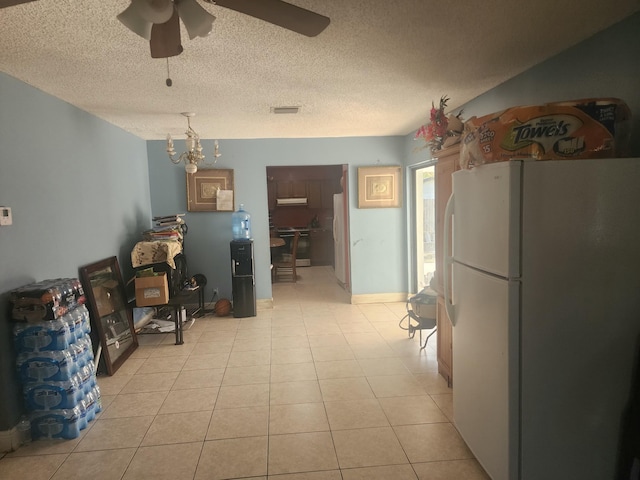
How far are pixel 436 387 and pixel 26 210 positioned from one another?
3116mm

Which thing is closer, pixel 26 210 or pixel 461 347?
pixel 461 347

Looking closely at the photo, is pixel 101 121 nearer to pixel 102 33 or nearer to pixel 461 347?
pixel 102 33

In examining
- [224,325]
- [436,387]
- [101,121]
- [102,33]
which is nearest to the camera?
[102,33]

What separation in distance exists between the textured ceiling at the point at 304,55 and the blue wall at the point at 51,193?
0.67 ft

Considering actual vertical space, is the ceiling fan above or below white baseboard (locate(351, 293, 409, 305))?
above

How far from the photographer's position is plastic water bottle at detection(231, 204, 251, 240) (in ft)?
16.1

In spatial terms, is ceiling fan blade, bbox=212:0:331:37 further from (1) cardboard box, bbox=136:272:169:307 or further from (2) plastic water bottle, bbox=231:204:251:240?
(2) plastic water bottle, bbox=231:204:251:240

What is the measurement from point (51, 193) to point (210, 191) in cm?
224

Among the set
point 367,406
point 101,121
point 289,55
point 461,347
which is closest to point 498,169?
point 461,347

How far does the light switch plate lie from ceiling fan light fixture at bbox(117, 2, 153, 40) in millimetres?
1617

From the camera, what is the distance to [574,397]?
160 cm

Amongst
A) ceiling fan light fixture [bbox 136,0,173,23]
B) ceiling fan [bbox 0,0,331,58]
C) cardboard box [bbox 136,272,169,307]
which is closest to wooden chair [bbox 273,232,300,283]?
cardboard box [bbox 136,272,169,307]

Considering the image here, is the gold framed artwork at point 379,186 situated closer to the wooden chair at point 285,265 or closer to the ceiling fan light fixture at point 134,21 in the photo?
the wooden chair at point 285,265

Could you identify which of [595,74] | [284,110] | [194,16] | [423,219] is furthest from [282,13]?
[423,219]
